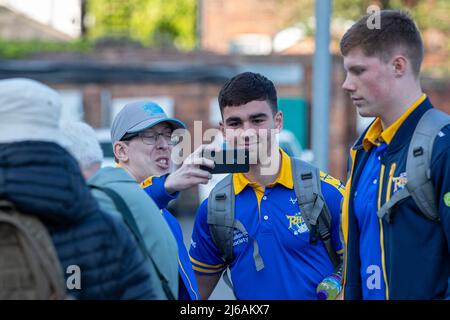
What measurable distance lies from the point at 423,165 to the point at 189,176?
98cm

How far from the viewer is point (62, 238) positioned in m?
2.72

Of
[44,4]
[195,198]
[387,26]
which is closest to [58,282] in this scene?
[387,26]

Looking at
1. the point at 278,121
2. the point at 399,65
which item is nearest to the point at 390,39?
the point at 399,65

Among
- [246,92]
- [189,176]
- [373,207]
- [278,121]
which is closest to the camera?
[373,207]

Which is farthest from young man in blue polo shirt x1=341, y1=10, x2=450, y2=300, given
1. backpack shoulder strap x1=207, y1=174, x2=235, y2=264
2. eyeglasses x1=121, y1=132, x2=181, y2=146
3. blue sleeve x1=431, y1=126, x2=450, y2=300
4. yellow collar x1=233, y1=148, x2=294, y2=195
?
eyeglasses x1=121, y1=132, x2=181, y2=146

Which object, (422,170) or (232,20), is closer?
(422,170)

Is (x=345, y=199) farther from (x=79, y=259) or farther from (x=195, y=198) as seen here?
(x=195, y=198)

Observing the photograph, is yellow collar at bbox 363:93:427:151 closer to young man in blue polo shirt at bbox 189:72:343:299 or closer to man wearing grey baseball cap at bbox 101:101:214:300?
young man in blue polo shirt at bbox 189:72:343:299

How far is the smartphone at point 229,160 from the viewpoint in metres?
A: 3.87

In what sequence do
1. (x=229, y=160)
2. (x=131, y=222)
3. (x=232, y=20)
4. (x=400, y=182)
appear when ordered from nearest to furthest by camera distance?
(x=131, y=222) → (x=400, y=182) → (x=229, y=160) → (x=232, y=20)

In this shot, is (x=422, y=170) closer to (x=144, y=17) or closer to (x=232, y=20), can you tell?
(x=144, y=17)

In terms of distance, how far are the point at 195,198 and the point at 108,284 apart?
15381 mm

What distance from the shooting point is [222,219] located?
421 cm

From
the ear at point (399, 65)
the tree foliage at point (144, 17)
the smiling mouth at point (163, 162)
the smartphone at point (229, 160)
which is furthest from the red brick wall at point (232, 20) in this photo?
the ear at point (399, 65)
